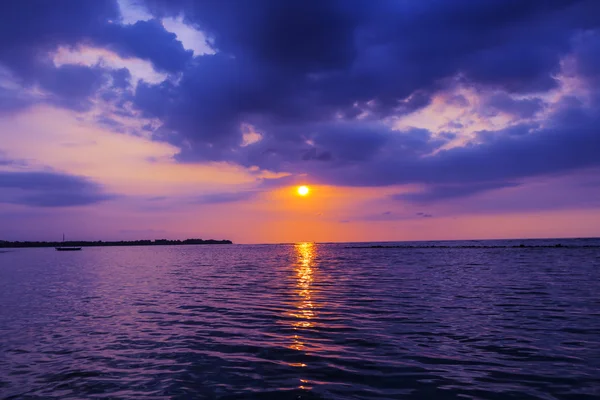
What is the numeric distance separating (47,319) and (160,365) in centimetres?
1378

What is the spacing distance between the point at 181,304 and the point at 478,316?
19.3m

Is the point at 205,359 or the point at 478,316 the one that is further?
the point at 478,316

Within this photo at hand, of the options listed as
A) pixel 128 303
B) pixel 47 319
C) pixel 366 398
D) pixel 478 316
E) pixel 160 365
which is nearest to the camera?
pixel 366 398

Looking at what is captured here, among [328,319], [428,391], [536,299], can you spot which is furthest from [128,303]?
[536,299]

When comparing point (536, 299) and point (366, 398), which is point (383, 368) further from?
point (536, 299)

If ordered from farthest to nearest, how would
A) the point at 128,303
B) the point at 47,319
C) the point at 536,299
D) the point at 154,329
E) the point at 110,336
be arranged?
1. the point at 128,303
2. the point at 536,299
3. the point at 47,319
4. the point at 154,329
5. the point at 110,336

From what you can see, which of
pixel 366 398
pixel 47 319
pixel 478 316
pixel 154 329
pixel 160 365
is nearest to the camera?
pixel 366 398

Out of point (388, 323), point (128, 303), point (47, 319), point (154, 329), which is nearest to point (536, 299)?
point (388, 323)

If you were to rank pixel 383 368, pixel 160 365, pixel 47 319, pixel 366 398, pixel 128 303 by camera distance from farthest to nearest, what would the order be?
pixel 128 303
pixel 47 319
pixel 160 365
pixel 383 368
pixel 366 398

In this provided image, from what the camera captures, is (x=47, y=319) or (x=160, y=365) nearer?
(x=160, y=365)

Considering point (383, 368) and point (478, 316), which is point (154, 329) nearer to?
point (383, 368)

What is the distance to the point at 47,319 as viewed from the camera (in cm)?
2291

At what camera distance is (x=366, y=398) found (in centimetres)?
1019

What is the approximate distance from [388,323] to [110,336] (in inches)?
532
